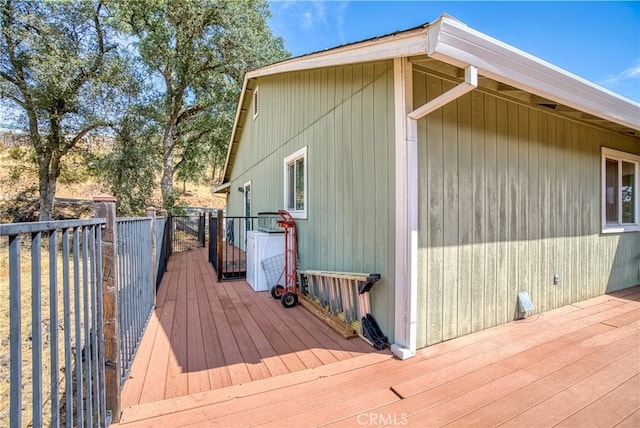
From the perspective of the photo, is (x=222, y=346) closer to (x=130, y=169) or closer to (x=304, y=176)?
(x=304, y=176)

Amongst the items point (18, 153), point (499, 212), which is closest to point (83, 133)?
point (18, 153)

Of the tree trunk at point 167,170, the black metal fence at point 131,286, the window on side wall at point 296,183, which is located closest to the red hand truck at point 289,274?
the window on side wall at point 296,183

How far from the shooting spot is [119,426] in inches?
71.5

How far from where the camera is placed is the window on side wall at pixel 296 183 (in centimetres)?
486

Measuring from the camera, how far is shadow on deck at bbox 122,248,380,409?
2328 mm

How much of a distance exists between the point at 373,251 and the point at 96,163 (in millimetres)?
12320

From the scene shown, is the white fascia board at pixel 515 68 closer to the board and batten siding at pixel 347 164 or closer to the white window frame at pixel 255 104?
the board and batten siding at pixel 347 164

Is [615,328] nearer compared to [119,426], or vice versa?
[119,426]

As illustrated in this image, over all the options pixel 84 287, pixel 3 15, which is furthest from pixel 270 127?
pixel 3 15

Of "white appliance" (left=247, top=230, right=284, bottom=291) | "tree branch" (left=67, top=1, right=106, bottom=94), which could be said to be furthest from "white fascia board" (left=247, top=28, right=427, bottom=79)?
"tree branch" (left=67, top=1, right=106, bottom=94)

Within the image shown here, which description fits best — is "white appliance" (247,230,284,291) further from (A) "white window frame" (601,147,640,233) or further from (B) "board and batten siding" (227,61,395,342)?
(A) "white window frame" (601,147,640,233)

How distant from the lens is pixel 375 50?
8.46 feet

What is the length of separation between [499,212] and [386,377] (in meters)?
2.04

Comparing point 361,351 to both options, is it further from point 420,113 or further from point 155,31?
point 155,31
